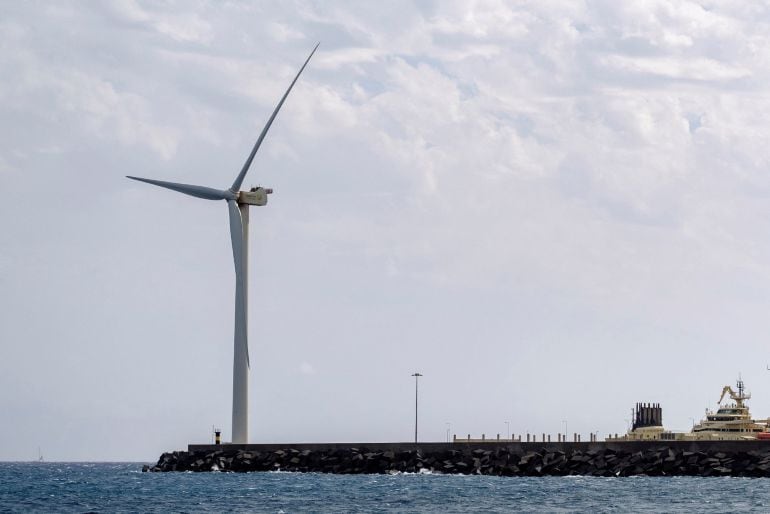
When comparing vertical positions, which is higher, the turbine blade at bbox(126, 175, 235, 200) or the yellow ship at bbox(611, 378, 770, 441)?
the turbine blade at bbox(126, 175, 235, 200)

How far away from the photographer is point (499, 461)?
298 ft

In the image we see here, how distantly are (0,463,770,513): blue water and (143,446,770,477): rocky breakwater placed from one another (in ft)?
6.74

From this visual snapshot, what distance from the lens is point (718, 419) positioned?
4385 inches

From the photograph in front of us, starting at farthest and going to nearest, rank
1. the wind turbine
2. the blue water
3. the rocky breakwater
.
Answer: the wind turbine, the rocky breakwater, the blue water

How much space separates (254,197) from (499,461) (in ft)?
97.3

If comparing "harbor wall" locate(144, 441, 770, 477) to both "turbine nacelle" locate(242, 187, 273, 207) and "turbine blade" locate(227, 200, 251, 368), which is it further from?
"turbine nacelle" locate(242, 187, 273, 207)

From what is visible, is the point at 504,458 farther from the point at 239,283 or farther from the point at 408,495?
the point at 239,283

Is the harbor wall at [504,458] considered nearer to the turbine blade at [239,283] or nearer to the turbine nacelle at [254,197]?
the turbine blade at [239,283]

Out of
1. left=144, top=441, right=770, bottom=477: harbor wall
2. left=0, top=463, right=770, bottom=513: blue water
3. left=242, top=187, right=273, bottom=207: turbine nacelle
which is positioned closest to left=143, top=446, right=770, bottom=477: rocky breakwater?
left=144, top=441, right=770, bottom=477: harbor wall

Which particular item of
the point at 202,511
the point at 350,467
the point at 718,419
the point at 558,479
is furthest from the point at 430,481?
the point at 718,419

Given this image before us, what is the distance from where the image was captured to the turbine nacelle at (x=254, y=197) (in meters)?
106

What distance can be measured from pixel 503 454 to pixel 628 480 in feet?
37.3

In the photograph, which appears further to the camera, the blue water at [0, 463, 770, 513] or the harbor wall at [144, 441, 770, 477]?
the harbor wall at [144, 441, 770, 477]

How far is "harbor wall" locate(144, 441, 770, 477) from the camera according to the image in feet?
276
